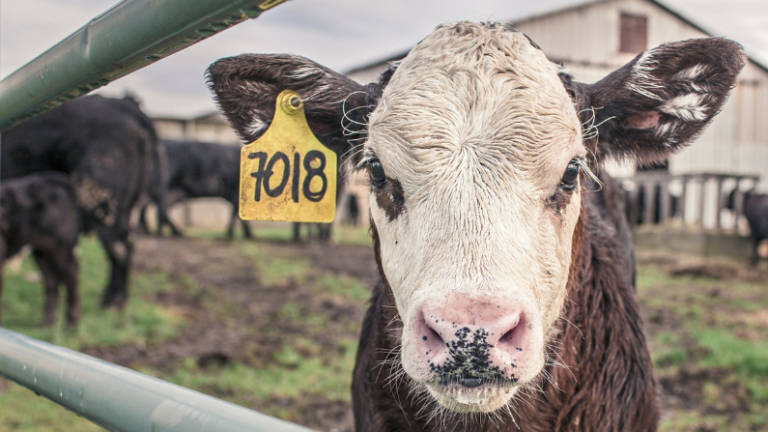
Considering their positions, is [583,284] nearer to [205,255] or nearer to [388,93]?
[388,93]

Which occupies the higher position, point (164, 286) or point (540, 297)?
point (540, 297)

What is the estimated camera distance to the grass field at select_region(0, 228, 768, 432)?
399cm

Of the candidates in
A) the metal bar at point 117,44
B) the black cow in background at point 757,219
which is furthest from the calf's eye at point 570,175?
the black cow in background at point 757,219

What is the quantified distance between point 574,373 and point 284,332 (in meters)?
4.37

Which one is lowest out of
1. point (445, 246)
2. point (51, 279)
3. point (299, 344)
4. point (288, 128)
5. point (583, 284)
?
point (299, 344)

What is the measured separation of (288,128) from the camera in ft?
6.26

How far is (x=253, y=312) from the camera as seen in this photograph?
6652 mm

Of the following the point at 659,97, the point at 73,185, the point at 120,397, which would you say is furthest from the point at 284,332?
the point at 120,397

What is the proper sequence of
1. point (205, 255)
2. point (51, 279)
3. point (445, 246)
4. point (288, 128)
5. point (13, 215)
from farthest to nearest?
point (205, 255) → point (51, 279) → point (13, 215) → point (288, 128) → point (445, 246)

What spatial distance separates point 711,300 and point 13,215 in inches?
279

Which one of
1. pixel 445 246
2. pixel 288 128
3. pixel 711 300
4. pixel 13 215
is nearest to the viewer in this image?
pixel 445 246

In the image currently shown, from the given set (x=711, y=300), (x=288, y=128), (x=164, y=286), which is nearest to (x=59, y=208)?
(x=164, y=286)

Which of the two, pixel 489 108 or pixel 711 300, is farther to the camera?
pixel 711 300

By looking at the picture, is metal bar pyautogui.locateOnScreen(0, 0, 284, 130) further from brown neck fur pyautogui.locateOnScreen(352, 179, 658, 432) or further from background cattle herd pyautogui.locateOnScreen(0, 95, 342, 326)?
background cattle herd pyautogui.locateOnScreen(0, 95, 342, 326)
